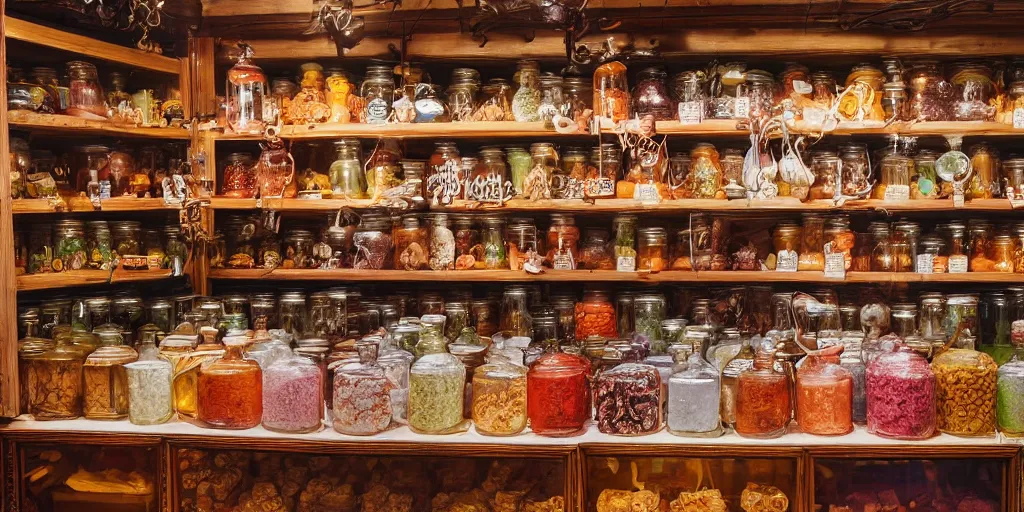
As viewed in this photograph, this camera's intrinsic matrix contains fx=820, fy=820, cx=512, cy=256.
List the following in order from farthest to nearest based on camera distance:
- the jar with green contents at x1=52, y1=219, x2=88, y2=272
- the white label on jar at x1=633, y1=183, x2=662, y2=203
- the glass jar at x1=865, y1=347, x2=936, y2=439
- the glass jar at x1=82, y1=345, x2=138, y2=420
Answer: the white label on jar at x1=633, y1=183, x2=662, y2=203 < the jar with green contents at x1=52, y1=219, x2=88, y2=272 < the glass jar at x1=82, y1=345, x2=138, y2=420 < the glass jar at x1=865, y1=347, x2=936, y2=439

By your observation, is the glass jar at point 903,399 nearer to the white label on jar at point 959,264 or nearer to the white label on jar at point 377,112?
the white label on jar at point 959,264

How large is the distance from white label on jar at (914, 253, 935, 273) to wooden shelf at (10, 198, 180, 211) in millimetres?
2958

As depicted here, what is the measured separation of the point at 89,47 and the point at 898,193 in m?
3.09

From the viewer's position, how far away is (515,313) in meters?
3.35

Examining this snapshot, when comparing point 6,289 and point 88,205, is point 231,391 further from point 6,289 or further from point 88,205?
point 88,205

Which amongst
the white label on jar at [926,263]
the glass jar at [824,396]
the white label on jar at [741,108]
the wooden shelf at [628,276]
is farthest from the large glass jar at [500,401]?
the white label on jar at [926,263]

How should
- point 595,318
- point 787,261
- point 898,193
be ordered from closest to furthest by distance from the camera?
point 898,193, point 787,261, point 595,318

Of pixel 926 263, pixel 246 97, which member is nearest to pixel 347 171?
pixel 246 97

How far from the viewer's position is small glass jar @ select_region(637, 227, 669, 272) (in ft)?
10.8

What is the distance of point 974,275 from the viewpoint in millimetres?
3148

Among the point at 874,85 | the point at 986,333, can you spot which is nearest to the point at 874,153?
the point at 874,85

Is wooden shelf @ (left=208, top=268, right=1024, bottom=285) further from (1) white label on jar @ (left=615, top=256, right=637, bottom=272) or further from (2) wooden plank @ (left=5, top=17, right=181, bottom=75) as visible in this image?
(2) wooden plank @ (left=5, top=17, right=181, bottom=75)

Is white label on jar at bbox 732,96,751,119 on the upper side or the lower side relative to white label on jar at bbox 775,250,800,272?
upper

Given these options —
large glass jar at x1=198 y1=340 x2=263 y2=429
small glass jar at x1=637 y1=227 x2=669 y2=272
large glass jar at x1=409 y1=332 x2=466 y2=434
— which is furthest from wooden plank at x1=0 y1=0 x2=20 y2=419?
small glass jar at x1=637 y1=227 x2=669 y2=272
